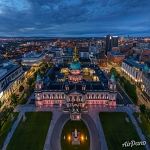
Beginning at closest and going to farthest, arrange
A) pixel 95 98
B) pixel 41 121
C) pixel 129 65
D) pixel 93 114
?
pixel 41 121 < pixel 93 114 < pixel 95 98 < pixel 129 65

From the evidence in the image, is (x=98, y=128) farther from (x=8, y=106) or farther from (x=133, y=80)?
(x=133, y=80)

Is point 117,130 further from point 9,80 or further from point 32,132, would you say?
point 9,80

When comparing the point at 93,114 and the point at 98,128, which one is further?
the point at 93,114

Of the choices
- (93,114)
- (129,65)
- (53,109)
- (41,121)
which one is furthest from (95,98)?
(129,65)

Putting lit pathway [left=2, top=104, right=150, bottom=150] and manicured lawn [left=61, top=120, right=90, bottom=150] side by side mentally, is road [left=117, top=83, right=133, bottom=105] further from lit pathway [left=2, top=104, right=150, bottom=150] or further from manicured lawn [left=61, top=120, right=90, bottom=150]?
manicured lawn [left=61, top=120, right=90, bottom=150]

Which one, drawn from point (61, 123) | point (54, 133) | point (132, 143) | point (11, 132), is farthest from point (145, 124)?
point (11, 132)

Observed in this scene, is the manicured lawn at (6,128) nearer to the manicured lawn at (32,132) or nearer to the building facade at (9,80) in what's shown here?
the manicured lawn at (32,132)
